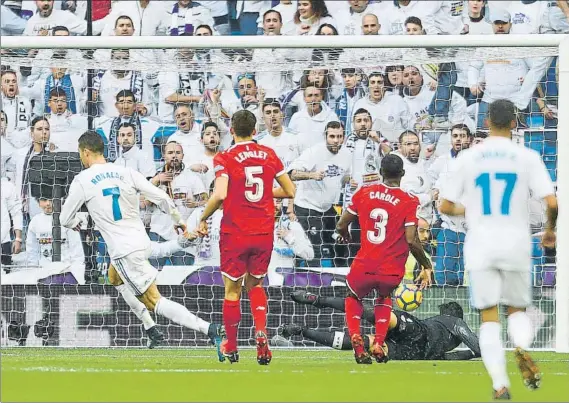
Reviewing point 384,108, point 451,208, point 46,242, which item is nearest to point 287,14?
point 384,108

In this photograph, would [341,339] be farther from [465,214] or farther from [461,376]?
[465,214]

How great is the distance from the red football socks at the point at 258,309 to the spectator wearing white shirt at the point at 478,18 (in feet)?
18.9

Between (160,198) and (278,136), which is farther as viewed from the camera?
(278,136)

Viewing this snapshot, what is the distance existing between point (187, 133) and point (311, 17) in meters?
2.72

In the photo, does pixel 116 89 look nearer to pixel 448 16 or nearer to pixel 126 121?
pixel 126 121

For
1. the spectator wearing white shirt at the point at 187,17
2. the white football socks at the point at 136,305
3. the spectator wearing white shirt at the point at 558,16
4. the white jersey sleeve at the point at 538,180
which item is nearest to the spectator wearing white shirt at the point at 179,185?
the white football socks at the point at 136,305

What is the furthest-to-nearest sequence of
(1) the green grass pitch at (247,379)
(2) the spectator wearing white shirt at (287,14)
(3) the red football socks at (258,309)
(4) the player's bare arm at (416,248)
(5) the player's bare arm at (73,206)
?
(2) the spectator wearing white shirt at (287,14), (5) the player's bare arm at (73,206), (4) the player's bare arm at (416,248), (3) the red football socks at (258,309), (1) the green grass pitch at (247,379)

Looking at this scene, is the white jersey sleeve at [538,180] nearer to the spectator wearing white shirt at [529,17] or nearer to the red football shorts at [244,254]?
the red football shorts at [244,254]

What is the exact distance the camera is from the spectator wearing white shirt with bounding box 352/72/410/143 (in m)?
11.6

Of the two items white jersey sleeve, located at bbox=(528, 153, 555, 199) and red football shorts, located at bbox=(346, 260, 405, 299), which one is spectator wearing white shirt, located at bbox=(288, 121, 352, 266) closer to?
red football shorts, located at bbox=(346, 260, 405, 299)

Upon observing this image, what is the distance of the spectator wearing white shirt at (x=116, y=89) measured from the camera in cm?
1185

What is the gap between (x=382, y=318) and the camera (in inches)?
349


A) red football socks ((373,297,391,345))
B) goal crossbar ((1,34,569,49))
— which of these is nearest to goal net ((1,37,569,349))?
goal crossbar ((1,34,569,49))

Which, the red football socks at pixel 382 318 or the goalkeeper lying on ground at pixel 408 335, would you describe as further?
the goalkeeper lying on ground at pixel 408 335
